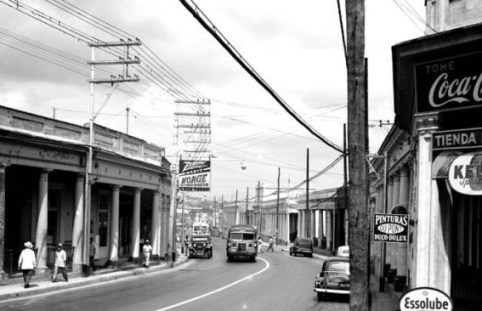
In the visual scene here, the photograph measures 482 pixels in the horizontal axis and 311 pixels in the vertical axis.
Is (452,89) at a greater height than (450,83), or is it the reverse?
(450,83)

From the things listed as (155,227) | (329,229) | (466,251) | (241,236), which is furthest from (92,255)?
(329,229)

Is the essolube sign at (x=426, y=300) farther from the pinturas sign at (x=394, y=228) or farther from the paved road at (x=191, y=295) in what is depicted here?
the paved road at (x=191, y=295)

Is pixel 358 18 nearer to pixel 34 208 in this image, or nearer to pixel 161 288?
pixel 161 288

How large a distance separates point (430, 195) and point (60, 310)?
36.5 ft

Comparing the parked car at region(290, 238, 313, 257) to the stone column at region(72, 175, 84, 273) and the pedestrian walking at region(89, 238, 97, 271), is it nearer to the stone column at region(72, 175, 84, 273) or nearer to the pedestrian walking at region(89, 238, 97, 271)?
the pedestrian walking at region(89, 238, 97, 271)

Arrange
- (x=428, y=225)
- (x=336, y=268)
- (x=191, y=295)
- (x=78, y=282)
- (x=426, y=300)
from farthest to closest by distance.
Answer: (x=78, y=282) < (x=336, y=268) < (x=191, y=295) < (x=428, y=225) < (x=426, y=300)

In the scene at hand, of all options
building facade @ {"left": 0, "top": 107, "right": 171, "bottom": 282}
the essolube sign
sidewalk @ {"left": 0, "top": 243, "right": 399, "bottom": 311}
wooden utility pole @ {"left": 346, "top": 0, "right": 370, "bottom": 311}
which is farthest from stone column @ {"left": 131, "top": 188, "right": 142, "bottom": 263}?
the essolube sign

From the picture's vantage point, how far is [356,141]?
943cm

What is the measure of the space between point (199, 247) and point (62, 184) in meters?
24.3

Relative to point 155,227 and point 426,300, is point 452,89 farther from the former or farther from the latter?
point 155,227

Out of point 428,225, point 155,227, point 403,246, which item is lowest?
point 403,246

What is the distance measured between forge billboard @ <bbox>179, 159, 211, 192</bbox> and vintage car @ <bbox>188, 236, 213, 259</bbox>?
16.0ft

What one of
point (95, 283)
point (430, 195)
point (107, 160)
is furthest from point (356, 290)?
point (107, 160)

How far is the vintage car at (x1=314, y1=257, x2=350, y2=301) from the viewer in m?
24.7
